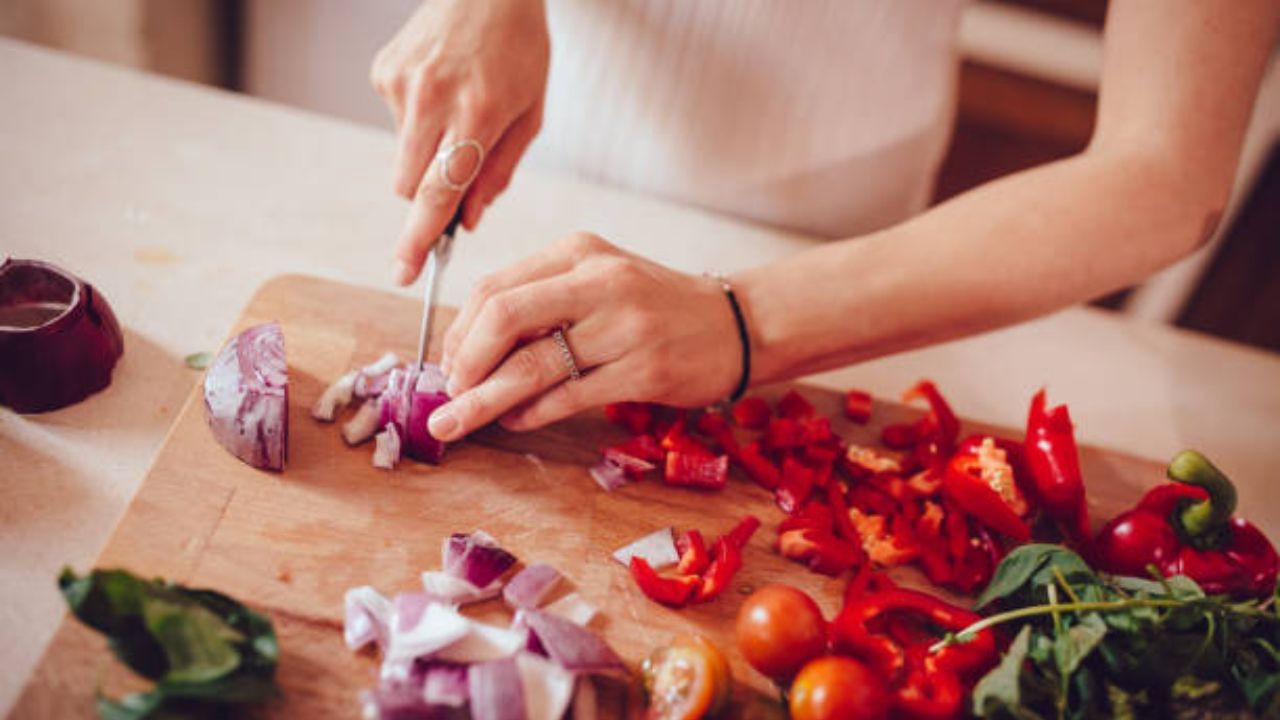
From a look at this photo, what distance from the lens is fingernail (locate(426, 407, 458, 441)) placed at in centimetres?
120

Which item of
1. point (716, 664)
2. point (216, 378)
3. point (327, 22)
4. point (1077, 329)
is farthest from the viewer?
point (327, 22)

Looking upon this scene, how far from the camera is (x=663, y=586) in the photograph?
1148 millimetres

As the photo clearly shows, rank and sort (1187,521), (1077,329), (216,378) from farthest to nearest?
(1077,329) < (1187,521) < (216,378)

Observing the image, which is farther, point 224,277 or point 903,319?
point 224,277

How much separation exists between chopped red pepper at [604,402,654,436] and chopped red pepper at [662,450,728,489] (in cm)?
8

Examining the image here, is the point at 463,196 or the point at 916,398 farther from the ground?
the point at 463,196

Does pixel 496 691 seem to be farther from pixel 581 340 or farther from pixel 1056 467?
pixel 1056 467

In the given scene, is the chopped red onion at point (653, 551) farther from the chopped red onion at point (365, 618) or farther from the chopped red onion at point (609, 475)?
the chopped red onion at point (365, 618)

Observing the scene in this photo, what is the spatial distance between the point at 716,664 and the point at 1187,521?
835mm

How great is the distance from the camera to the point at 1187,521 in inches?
52.1

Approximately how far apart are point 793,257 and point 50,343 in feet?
3.63

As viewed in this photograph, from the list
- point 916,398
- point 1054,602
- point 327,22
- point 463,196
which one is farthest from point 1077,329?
point 327,22

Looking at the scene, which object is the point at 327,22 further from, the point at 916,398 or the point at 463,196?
the point at 916,398

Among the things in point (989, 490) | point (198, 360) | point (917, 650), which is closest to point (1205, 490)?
point (989, 490)
